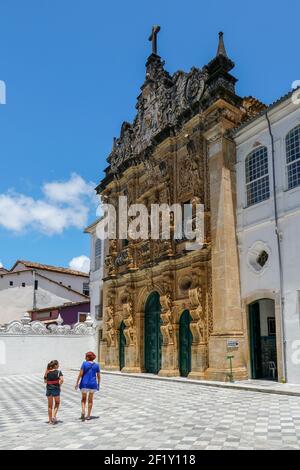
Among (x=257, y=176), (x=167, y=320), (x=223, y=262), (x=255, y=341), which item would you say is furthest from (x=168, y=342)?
(x=257, y=176)

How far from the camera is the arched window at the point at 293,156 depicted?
46.3ft

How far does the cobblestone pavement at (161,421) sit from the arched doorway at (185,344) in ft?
11.9

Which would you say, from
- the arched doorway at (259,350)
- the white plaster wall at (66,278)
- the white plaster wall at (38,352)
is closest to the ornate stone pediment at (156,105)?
the arched doorway at (259,350)

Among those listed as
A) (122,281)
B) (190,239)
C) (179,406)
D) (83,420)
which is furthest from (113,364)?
(83,420)

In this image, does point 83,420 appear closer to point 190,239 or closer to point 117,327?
point 190,239

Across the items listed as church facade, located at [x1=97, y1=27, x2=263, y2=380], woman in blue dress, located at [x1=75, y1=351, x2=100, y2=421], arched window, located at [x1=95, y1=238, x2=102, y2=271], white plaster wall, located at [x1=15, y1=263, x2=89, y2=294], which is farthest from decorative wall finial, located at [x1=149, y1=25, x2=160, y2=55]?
white plaster wall, located at [x1=15, y1=263, x2=89, y2=294]

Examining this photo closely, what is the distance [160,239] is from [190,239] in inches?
94.6

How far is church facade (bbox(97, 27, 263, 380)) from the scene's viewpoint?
1548cm

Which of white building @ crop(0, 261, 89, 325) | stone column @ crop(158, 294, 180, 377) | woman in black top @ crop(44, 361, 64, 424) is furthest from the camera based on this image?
white building @ crop(0, 261, 89, 325)

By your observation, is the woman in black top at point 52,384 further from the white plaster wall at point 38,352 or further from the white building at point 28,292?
the white building at point 28,292

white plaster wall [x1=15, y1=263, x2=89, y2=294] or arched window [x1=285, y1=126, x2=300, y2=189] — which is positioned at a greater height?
arched window [x1=285, y1=126, x2=300, y2=189]

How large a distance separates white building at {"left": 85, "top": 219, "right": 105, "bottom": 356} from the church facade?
298cm

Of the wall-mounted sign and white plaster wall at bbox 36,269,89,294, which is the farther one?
white plaster wall at bbox 36,269,89,294

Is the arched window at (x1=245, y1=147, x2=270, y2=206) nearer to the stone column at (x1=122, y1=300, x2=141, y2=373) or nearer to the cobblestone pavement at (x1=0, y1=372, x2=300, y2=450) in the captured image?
the cobblestone pavement at (x1=0, y1=372, x2=300, y2=450)
